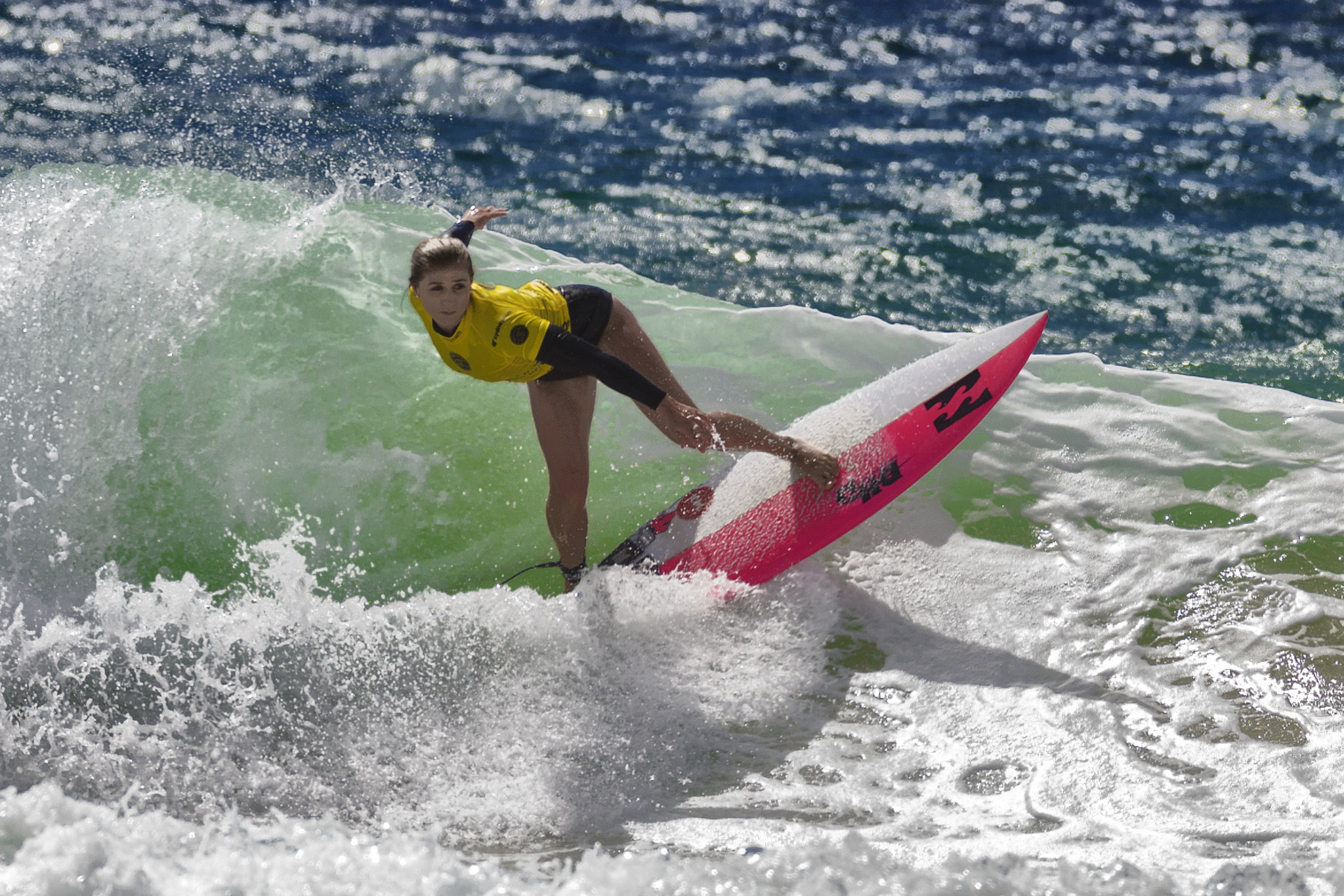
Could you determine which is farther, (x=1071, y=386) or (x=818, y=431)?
(x=1071, y=386)

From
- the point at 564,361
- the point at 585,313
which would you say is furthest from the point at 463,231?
the point at 564,361

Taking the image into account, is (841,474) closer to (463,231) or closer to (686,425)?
(686,425)

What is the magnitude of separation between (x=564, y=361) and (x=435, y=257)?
1.72ft

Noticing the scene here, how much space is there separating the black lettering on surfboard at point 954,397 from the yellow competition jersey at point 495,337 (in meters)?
1.69

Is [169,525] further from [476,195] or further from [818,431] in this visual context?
[476,195]

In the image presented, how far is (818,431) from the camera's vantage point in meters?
4.46

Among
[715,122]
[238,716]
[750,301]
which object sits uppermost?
[715,122]

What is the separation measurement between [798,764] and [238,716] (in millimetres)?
1807

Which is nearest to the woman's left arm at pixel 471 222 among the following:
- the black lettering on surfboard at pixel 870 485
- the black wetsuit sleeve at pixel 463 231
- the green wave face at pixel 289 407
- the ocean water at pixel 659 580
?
the black wetsuit sleeve at pixel 463 231

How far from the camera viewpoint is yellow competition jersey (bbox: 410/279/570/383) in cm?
348

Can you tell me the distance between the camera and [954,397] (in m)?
4.48

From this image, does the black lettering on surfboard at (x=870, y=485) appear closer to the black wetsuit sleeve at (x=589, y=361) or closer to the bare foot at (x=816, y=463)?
the bare foot at (x=816, y=463)

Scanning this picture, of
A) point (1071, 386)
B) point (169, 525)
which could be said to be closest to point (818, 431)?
point (1071, 386)

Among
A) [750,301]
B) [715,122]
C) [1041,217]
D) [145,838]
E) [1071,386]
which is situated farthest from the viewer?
[715,122]
